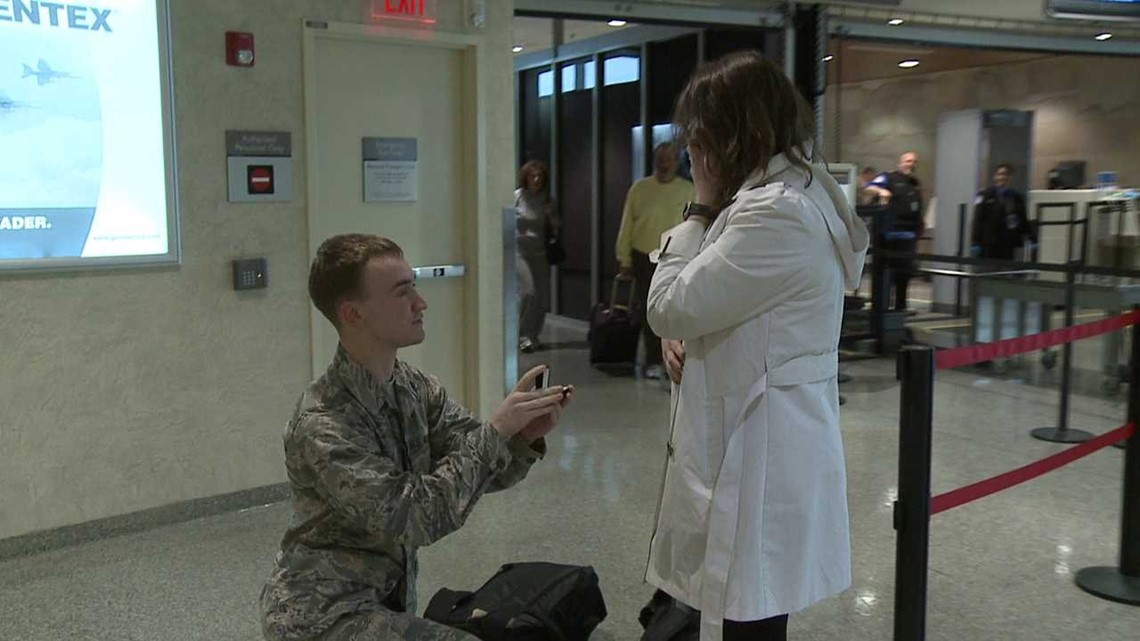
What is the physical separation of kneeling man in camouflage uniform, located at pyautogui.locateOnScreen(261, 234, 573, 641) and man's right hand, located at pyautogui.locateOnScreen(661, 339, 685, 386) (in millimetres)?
425

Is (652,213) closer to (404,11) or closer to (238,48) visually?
(404,11)

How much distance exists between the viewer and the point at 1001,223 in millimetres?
8898

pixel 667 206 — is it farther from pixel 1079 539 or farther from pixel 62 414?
pixel 62 414

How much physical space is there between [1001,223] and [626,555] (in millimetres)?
6580

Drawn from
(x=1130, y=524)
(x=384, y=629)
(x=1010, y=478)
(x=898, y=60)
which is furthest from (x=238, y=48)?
(x=898, y=60)

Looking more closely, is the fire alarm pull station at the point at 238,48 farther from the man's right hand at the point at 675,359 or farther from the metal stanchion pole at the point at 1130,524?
the metal stanchion pole at the point at 1130,524

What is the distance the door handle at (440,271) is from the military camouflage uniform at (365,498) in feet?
8.75

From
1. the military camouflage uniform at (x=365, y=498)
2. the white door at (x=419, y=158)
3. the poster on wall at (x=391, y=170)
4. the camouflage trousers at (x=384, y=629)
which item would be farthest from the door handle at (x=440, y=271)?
the camouflage trousers at (x=384, y=629)

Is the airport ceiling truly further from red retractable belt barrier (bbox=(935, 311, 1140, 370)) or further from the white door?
red retractable belt barrier (bbox=(935, 311, 1140, 370))

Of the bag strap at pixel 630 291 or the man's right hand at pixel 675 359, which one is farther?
the bag strap at pixel 630 291

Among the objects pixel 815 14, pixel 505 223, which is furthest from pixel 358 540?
pixel 815 14

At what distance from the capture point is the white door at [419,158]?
432 centimetres

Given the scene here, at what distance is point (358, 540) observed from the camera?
6.40 feet

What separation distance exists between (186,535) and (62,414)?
2.12 feet
